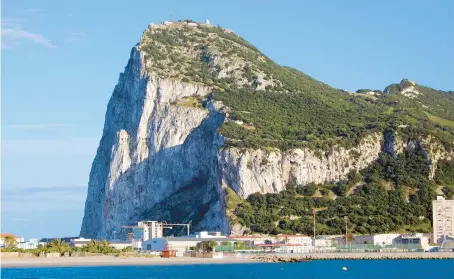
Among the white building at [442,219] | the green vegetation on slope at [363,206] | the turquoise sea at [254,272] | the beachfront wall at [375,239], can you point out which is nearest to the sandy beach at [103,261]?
the turquoise sea at [254,272]

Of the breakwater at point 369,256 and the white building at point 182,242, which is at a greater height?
the white building at point 182,242

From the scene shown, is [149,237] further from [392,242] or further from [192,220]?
[392,242]

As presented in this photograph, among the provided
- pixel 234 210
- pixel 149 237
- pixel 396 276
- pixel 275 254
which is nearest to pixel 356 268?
pixel 396 276

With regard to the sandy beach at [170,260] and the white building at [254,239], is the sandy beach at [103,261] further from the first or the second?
the white building at [254,239]

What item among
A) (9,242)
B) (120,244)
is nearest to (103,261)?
(9,242)

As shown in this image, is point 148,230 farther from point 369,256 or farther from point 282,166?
point 369,256

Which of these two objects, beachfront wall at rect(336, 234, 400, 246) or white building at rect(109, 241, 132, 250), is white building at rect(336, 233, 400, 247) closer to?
beachfront wall at rect(336, 234, 400, 246)

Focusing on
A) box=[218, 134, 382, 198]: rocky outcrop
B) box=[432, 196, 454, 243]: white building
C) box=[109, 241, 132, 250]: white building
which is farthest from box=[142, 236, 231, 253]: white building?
box=[432, 196, 454, 243]: white building
